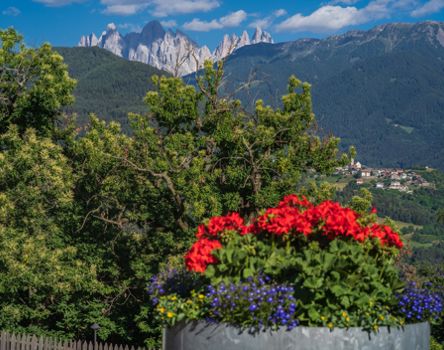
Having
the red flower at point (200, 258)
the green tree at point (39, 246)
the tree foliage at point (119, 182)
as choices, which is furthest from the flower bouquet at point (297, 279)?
the green tree at point (39, 246)

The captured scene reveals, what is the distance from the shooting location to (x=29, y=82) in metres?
21.3

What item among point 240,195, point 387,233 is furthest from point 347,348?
point 240,195

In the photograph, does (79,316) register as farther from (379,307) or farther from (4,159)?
(379,307)

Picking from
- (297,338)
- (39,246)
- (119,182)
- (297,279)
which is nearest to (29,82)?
(119,182)

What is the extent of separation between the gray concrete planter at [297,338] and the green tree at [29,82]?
15.9 meters

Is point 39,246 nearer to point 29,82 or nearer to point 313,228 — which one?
point 29,82

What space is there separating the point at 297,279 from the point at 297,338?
19.2 inches

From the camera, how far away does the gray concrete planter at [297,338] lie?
475 cm

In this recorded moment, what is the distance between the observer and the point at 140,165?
19000 mm

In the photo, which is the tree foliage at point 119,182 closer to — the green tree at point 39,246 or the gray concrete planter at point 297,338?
the green tree at point 39,246

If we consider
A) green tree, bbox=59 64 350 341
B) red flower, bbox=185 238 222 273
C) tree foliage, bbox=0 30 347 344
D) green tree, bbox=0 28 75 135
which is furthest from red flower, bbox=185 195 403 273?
green tree, bbox=0 28 75 135

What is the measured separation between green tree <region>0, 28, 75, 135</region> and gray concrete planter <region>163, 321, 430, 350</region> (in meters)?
15.9

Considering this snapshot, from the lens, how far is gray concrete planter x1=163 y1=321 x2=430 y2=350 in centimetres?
475

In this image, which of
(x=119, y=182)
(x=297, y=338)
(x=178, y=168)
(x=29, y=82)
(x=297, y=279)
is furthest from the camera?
(x=29, y=82)
